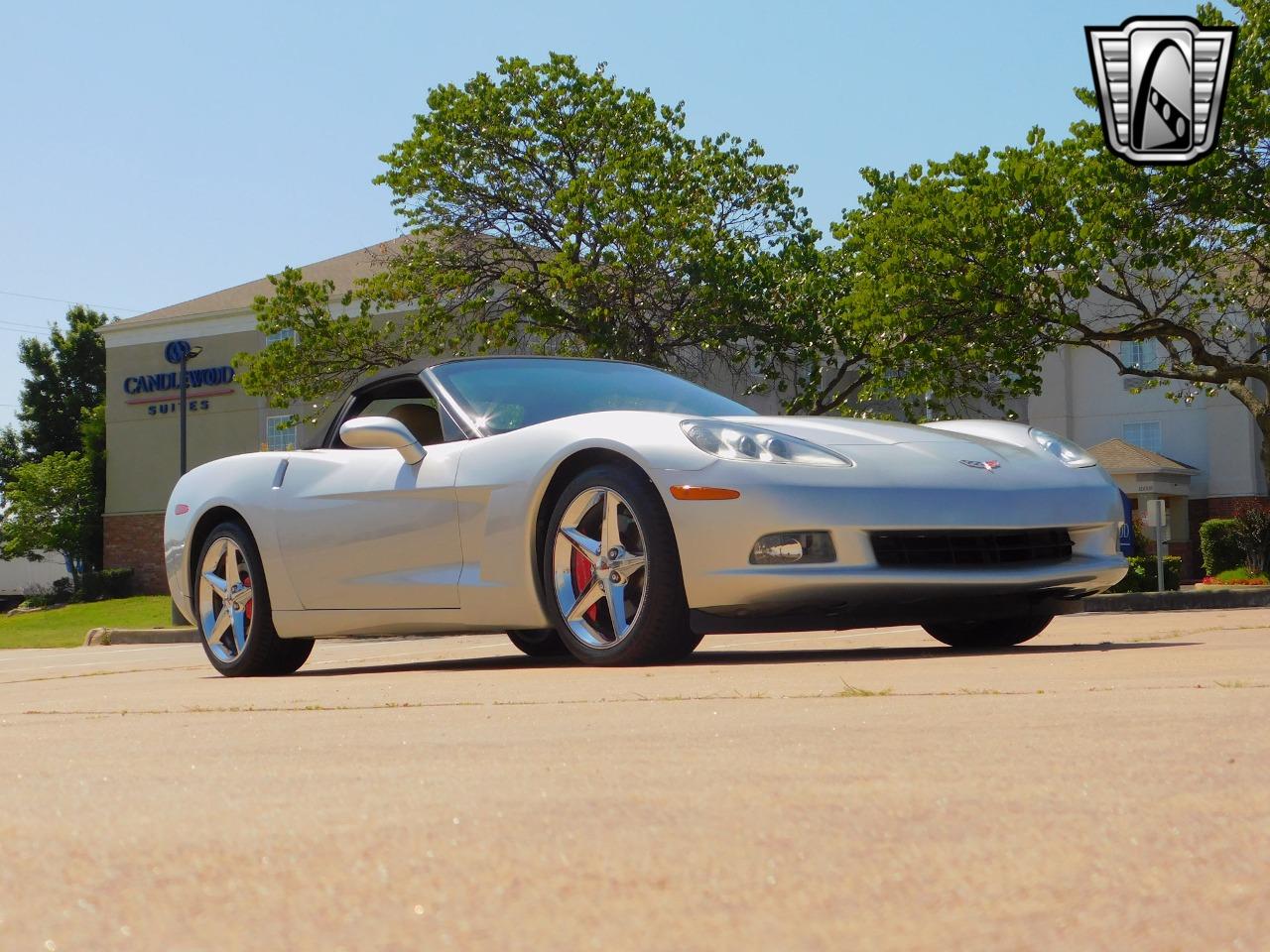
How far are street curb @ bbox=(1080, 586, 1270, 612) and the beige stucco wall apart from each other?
1508 inches

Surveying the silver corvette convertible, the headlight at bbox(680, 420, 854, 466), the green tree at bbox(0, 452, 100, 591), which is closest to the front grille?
the silver corvette convertible

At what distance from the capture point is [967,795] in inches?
78.4

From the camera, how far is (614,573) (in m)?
5.72

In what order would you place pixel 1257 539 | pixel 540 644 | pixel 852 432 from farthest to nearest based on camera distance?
1. pixel 1257 539
2. pixel 540 644
3. pixel 852 432

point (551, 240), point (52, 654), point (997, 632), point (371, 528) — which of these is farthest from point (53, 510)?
point (997, 632)

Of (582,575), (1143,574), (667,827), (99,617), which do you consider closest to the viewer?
(667,827)

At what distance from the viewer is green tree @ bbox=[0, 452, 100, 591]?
61.5m

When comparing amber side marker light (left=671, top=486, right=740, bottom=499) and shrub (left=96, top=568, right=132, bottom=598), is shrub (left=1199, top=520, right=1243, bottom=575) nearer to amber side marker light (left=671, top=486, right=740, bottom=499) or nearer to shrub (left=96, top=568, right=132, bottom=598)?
shrub (left=96, top=568, right=132, bottom=598)

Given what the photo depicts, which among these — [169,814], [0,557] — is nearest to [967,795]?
[169,814]

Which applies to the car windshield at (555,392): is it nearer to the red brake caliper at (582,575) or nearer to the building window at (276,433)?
the red brake caliper at (582,575)

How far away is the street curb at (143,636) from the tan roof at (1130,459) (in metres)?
28.1

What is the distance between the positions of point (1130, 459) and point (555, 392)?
3976 centimetres

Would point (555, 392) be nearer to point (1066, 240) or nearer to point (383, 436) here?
point (383, 436)

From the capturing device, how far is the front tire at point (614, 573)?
558 centimetres
